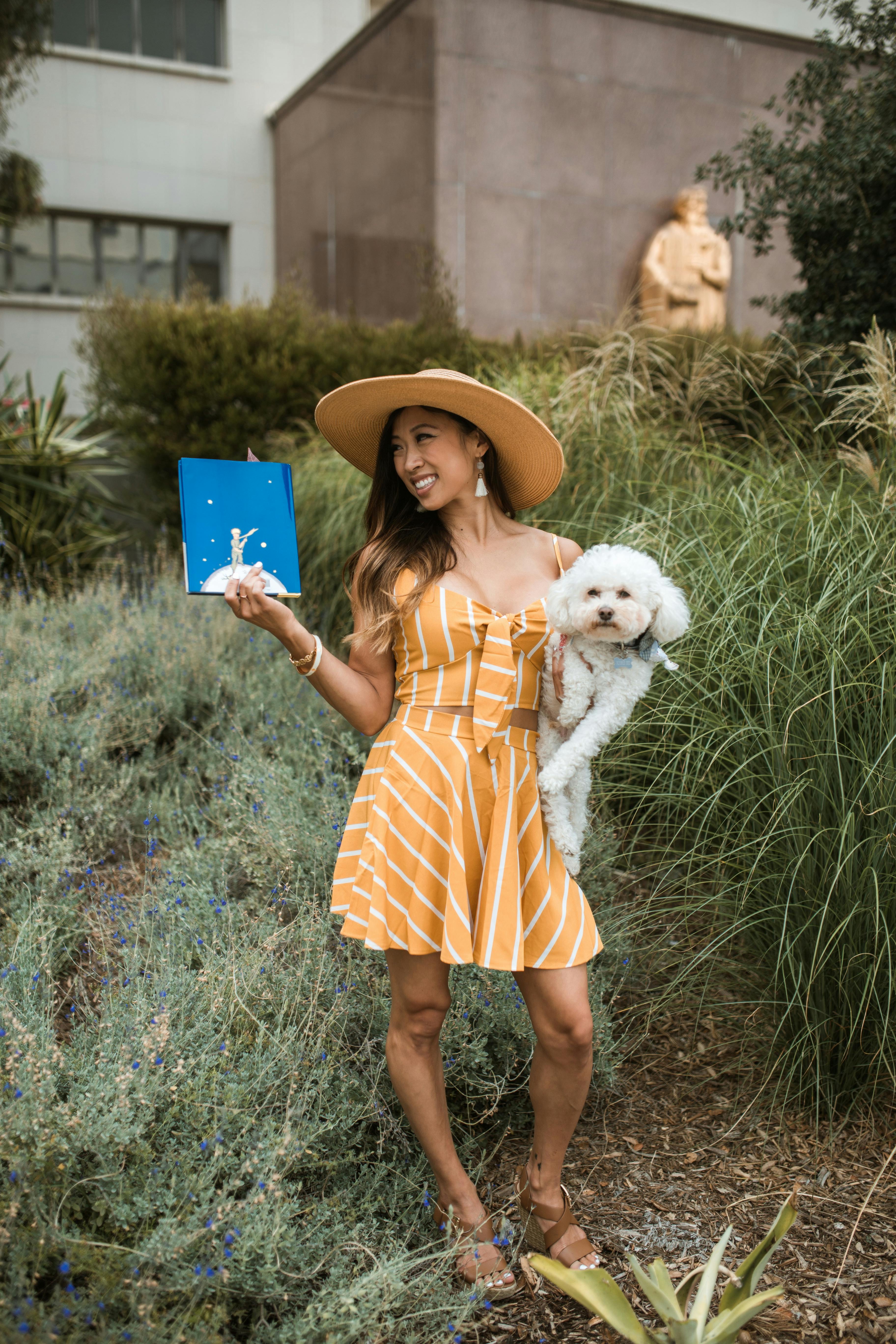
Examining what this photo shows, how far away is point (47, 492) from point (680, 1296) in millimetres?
7180

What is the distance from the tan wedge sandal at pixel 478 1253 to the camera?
6.91 ft

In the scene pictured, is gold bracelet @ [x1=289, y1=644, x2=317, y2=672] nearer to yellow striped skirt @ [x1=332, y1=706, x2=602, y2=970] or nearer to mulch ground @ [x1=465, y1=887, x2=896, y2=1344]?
yellow striped skirt @ [x1=332, y1=706, x2=602, y2=970]

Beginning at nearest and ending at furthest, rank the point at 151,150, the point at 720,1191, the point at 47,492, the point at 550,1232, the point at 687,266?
the point at 550,1232
the point at 720,1191
the point at 47,492
the point at 687,266
the point at 151,150

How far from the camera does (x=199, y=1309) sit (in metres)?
1.86

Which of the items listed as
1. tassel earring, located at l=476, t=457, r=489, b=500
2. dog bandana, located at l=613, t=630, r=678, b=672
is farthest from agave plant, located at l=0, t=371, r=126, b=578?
dog bandana, located at l=613, t=630, r=678, b=672

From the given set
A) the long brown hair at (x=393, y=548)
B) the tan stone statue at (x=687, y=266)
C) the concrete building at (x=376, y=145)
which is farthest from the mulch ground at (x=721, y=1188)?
the tan stone statue at (x=687, y=266)

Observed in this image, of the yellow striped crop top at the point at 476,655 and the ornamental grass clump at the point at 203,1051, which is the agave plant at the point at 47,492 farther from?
the yellow striped crop top at the point at 476,655

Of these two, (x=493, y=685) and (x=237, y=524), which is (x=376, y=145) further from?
(x=493, y=685)

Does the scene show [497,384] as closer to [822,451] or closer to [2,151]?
[822,451]

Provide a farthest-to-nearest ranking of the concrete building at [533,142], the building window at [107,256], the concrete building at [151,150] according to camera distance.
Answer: the building window at [107,256], the concrete building at [151,150], the concrete building at [533,142]

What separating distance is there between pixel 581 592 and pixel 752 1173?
5.69 feet

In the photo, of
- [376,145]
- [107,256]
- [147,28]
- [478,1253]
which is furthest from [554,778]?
[147,28]

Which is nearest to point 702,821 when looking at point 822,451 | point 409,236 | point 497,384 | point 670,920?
point 670,920

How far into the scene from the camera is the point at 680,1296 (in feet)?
5.81
